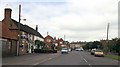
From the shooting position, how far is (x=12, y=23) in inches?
1581

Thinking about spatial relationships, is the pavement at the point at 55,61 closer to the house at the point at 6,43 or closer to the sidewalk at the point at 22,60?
the sidewalk at the point at 22,60

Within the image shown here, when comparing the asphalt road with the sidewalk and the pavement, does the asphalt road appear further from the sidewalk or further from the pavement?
the sidewalk

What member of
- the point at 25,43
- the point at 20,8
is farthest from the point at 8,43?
the point at 25,43

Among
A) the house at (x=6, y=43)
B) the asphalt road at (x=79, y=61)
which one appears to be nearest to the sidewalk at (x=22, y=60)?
the asphalt road at (x=79, y=61)

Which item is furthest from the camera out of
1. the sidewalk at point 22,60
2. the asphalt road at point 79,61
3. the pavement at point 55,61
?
the asphalt road at point 79,61

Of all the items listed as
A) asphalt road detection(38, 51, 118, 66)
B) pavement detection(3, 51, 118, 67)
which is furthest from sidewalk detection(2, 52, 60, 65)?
asphalt road detection(38, 51, 118, 66)

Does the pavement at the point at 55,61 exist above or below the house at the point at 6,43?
below

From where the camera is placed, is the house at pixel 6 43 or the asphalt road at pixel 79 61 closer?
the asphalt road at pixel 79 61

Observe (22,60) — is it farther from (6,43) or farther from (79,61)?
(6,43)

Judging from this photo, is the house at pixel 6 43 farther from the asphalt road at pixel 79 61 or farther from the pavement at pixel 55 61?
the asphalt road at pixel 79 61

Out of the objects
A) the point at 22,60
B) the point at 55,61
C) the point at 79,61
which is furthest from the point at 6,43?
the point at 79,61

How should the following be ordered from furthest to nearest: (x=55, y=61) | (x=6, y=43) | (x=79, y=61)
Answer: (x=6, y=43)
(x=79, y=61)
(x=55, y=61)

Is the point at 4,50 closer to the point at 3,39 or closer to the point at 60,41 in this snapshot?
the point at 3,39

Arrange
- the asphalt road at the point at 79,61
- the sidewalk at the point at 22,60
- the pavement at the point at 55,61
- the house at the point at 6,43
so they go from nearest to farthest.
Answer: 1. the sidewalk at the point at 22,60
2. the pavement at the point at 55,61
3. the asphalt road at the point at 79,61
4. the house at the point at 6,43
